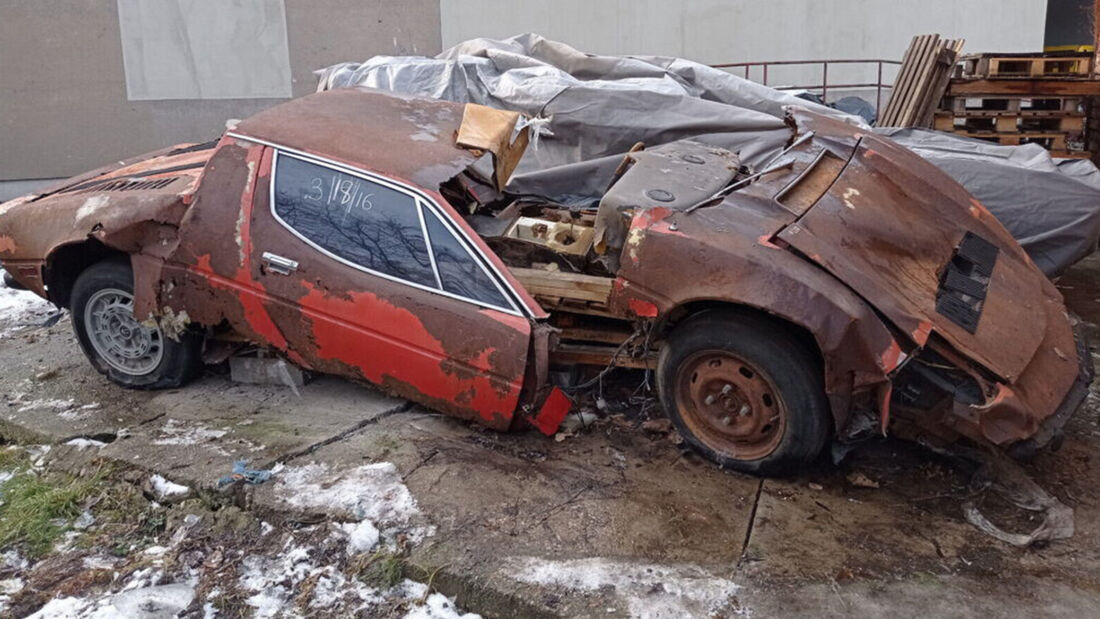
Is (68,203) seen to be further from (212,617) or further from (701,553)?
(701,553)

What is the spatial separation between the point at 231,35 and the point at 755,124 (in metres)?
8.56

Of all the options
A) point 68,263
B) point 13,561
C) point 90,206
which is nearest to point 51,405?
point 68,263

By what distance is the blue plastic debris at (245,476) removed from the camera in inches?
154

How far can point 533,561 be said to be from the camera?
3.37 m

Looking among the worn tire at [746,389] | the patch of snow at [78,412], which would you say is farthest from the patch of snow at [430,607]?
the patch of snow at [78,412]

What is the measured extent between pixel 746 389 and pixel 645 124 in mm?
3408

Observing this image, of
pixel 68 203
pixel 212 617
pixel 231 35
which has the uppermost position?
pixel 231 35

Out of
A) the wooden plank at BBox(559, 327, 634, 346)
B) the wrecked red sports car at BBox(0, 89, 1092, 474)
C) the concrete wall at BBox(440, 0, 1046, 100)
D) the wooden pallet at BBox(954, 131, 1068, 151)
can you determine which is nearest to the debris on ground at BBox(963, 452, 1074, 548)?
the wrecked red sports car at BBox(0, 89, 1092, 474)

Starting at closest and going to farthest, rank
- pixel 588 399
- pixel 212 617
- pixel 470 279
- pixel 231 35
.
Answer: pixel 212 617 → pixel 470 279 → pixel 588 399 → pixel 231 35

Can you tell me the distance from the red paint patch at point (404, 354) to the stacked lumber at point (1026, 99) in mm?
6267

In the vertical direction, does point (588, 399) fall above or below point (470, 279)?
below

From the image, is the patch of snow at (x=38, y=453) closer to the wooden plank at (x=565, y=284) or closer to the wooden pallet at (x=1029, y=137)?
the wooden plank at (x=565, y=284)

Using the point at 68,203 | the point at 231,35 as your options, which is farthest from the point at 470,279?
the point at 231,35

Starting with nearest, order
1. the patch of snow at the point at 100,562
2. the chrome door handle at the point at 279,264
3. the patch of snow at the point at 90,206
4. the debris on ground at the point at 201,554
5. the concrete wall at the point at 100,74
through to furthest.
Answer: the debris on ground at the point at 201,554 < the patch of snow at the point at 100,562 < the chrome door handle at the point at 279,264 < the patch of snow at the point at 90,206 < the concrete wall at the point at 100,74
